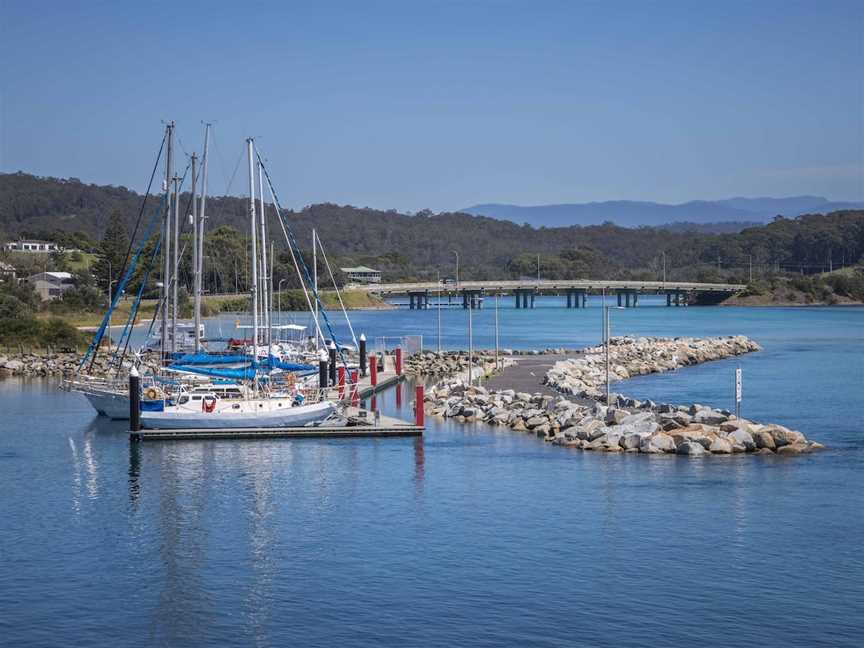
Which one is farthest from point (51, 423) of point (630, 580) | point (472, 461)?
point (630, 580)

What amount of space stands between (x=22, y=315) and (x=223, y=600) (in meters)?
67.3

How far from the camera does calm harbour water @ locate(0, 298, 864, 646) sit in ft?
75.2

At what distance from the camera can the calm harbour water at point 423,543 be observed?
902 inches

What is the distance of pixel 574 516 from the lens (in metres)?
31.2

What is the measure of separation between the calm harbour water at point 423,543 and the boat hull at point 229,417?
3.02 feet

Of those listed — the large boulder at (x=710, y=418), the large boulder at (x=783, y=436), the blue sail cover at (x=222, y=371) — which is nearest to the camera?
the large boulder at (x=783, y=436)

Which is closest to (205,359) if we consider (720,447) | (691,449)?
(691,449)

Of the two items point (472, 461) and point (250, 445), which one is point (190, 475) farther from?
point (472, 461)

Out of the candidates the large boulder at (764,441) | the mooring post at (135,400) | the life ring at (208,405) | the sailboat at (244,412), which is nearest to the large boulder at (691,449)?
the large boulder at (764,441)

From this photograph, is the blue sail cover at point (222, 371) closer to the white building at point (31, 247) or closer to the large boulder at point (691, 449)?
the large boulder at point (691, 449)

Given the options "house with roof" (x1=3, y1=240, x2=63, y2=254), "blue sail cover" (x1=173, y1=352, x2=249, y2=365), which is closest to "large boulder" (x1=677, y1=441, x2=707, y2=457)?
"blue sail cover" (x1=173, y1=352, x2=249, y2=365)

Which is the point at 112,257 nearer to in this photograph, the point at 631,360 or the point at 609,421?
the point at 631,360

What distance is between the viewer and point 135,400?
138 feet

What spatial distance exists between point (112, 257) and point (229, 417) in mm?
94788
